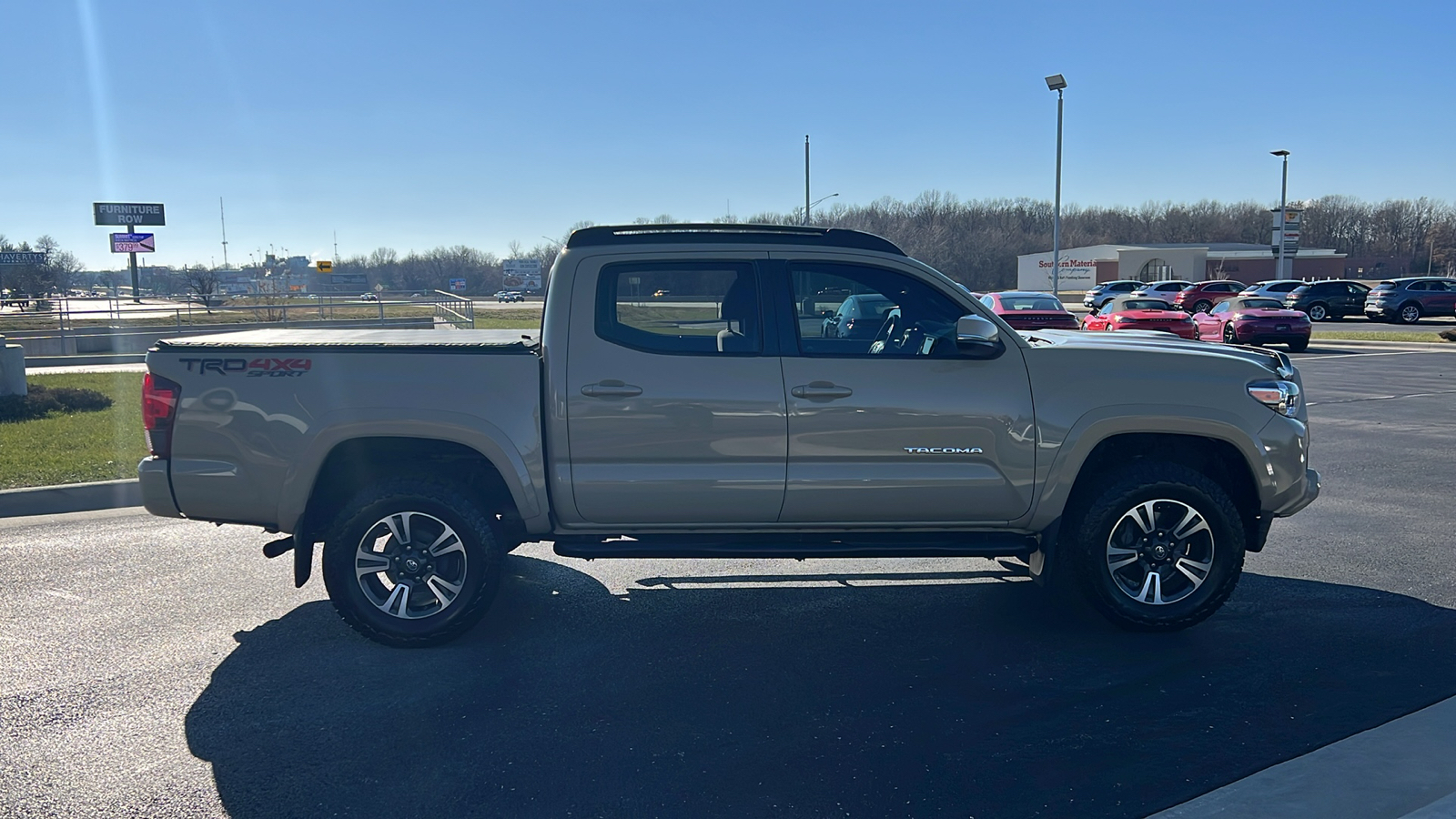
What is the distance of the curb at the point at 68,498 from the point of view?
25.3 feet

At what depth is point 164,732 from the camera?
3.94 metres

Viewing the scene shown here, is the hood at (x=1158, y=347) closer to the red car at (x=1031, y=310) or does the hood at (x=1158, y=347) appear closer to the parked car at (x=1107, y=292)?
the red car at (x=1031, y=310)

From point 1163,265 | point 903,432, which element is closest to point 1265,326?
point 903,432

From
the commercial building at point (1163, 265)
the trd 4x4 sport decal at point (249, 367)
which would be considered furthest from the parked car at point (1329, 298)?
the trd 4x4 sport decal at point (249, 367)

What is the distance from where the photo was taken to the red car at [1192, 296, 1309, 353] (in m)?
24.9

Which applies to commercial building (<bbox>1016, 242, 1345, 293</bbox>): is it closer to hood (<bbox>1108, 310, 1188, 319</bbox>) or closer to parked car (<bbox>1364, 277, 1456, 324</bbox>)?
parked car (<bbox>1364, 277, 1456, 324</bbox>)

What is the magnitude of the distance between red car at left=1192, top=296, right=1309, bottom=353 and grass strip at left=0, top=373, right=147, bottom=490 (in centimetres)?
2415

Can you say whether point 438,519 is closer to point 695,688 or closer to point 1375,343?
point 695,688

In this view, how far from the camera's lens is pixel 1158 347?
5.04 metres

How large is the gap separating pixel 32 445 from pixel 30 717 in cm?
698

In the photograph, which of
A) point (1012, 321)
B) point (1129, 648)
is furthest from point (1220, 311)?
point (1129, 648)

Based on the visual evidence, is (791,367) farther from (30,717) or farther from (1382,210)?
(1382,210)

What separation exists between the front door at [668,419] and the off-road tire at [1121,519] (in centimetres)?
159

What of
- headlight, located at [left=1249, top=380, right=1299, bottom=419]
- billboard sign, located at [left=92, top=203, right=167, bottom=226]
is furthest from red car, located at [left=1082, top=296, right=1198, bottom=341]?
billboard sign, located at [left=92, top=203, right=167, bottom=226]
